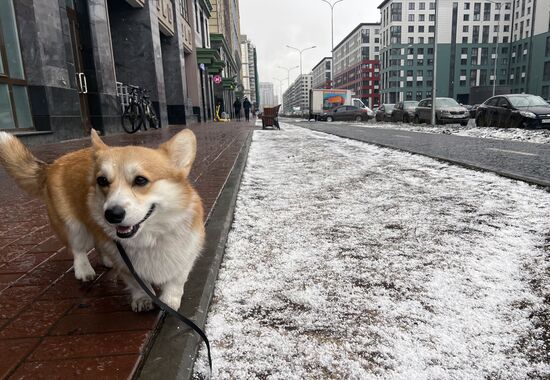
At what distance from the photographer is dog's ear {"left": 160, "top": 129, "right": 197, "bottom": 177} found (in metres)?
1.97

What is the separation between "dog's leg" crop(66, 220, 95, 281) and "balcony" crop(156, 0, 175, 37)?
18900mm

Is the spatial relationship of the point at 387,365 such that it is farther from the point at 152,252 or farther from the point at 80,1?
the point at 80,1

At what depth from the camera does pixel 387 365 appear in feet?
5.04

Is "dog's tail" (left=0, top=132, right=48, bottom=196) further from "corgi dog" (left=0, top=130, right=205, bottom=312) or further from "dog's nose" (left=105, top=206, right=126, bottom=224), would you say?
"dog's nose" (left=105, top=206, right=126, bottom=224)

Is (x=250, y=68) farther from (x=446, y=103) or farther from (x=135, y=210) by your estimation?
(x=135, y=210)

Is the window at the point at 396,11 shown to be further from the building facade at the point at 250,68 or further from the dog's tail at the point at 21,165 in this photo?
the dog's tail at the point at 21,165

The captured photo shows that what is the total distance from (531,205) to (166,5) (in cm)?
2134

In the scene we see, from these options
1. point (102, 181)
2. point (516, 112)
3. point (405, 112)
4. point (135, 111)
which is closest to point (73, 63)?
point (135, 111)

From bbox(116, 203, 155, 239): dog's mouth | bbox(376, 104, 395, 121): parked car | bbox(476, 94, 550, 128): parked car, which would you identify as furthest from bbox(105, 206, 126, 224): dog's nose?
bbox(376, 104, 395, 121): parked car

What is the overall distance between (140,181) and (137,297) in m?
0.63

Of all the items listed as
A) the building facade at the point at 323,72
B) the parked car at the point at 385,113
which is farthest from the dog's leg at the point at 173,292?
the building facade at the point at 323,72

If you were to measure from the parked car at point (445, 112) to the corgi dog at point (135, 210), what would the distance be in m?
22.4

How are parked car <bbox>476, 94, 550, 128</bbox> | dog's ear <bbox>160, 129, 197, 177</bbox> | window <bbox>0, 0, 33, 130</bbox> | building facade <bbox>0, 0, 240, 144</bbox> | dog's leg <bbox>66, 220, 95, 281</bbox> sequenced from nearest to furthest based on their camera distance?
dog's ear <bbox>160, 129, 197, 177</bbox> < dog's leg <bbox>66, 220, 95, 281</bbox> < window <bbox>0, 0, 33, 130</bbox> < building facade <bbox>0, 0, 240, 144</bbox> < parked car <bbox>476, 94, 550, 128</bbox>

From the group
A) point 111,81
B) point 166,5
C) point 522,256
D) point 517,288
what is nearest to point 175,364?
point 517,288
